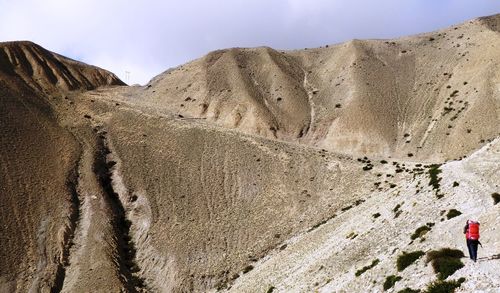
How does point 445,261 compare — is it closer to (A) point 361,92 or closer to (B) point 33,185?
(B) point 33,185

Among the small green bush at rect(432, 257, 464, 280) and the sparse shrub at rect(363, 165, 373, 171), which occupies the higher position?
the small green bush at rect(432, 257, 464, 280)

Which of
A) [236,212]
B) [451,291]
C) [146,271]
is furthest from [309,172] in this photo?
[451,291]

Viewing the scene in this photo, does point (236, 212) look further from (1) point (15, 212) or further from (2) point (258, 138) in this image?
(1) point (15, 212)

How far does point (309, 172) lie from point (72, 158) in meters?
32.4

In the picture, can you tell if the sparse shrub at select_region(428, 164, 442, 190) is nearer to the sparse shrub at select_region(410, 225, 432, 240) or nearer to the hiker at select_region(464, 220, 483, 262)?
the sparse shrub at select_region(410, 225, 432, 240)

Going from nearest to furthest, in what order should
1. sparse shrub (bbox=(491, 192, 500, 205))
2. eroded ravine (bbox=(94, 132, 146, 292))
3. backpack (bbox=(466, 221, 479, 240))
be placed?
backpack (bbox=(466, 221, 479, 240)) → sparse shrub (bbox=(491, 192, 500, 205)) → eroded ravine (bbox=(94, 132, 146, 292))

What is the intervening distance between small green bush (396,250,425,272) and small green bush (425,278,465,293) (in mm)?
4431

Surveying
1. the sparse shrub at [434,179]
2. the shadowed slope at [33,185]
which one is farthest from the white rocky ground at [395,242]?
the shadowed slope at [33,185]

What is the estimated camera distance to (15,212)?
6481 cm

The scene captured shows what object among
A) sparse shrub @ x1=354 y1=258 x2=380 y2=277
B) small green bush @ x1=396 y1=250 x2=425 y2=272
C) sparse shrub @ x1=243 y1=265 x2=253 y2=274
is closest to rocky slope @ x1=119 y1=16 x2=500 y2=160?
sparse shrub @ x1=243 y1=265 x2=253 y2=274

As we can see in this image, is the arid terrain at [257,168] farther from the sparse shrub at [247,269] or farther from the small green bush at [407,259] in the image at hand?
the sparse shrub at [247,269]

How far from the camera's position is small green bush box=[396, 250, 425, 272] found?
82.7 feet

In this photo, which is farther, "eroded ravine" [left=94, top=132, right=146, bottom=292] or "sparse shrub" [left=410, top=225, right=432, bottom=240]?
"eroded ravine" [left=94, top=132, right=146, bottom=292]

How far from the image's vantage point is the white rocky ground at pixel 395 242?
2306 cm
